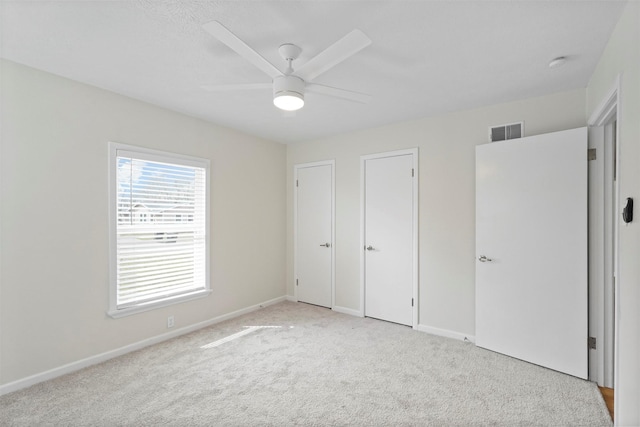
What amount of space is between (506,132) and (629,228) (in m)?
1.75

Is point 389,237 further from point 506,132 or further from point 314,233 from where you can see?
point 506,132

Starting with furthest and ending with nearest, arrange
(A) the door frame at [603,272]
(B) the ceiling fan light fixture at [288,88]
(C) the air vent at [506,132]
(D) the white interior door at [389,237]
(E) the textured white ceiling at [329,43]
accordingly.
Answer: (D) the white interior door at [389,237]
(C) the air vent at [506,132]
(A) the door frame at [603,272]
(B) the ceiling fan light fixture at [288,88]
(E) the textured white ceiling at [329,43]

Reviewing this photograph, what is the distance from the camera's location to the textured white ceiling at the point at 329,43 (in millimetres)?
1765

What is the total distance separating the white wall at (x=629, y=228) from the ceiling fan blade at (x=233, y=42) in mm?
1973

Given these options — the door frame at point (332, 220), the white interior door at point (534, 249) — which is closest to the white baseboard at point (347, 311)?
the door frame at point (332, 220)

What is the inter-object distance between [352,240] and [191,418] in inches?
110

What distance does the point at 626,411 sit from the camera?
1.71 m

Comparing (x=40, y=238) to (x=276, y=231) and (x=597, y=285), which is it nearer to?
(x=276, y=231)

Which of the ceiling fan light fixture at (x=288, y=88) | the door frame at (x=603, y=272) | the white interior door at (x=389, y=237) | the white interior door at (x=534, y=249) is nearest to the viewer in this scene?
the ceiling fan light fixture at (x=288, y=88)

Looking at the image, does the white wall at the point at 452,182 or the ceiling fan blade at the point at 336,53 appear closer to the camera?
the ceiling fan blade at the point at 336,53

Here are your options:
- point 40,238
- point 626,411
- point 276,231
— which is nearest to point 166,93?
point 40,238

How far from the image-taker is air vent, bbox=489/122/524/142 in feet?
10.2

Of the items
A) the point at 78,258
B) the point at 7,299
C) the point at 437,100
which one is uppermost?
the point at 437,100

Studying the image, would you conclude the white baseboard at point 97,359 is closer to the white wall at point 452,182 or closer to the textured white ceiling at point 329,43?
the textured white ceiling at point 329,43
